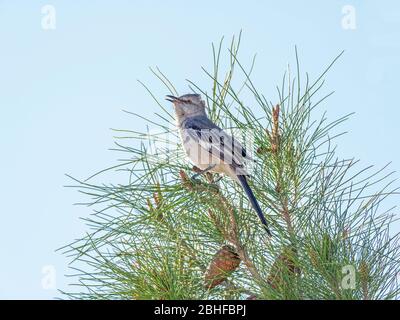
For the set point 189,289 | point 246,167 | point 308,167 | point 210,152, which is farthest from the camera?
point 210,152

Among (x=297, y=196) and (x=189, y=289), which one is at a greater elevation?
(x=297, y=196)

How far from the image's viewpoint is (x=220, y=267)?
11.5ft

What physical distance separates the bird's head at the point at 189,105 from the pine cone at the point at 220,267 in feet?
5.89

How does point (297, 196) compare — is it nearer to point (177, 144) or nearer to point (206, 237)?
point (206, 237)

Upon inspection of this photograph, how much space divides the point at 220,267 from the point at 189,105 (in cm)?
202

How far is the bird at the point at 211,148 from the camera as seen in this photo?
382 cm

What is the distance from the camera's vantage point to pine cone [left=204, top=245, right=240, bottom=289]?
3465mm

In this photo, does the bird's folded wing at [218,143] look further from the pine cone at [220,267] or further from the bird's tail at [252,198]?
the pine cone at [220,267]

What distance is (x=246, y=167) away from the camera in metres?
3.94

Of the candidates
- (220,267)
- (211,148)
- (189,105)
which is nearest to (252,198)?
(220,267)
